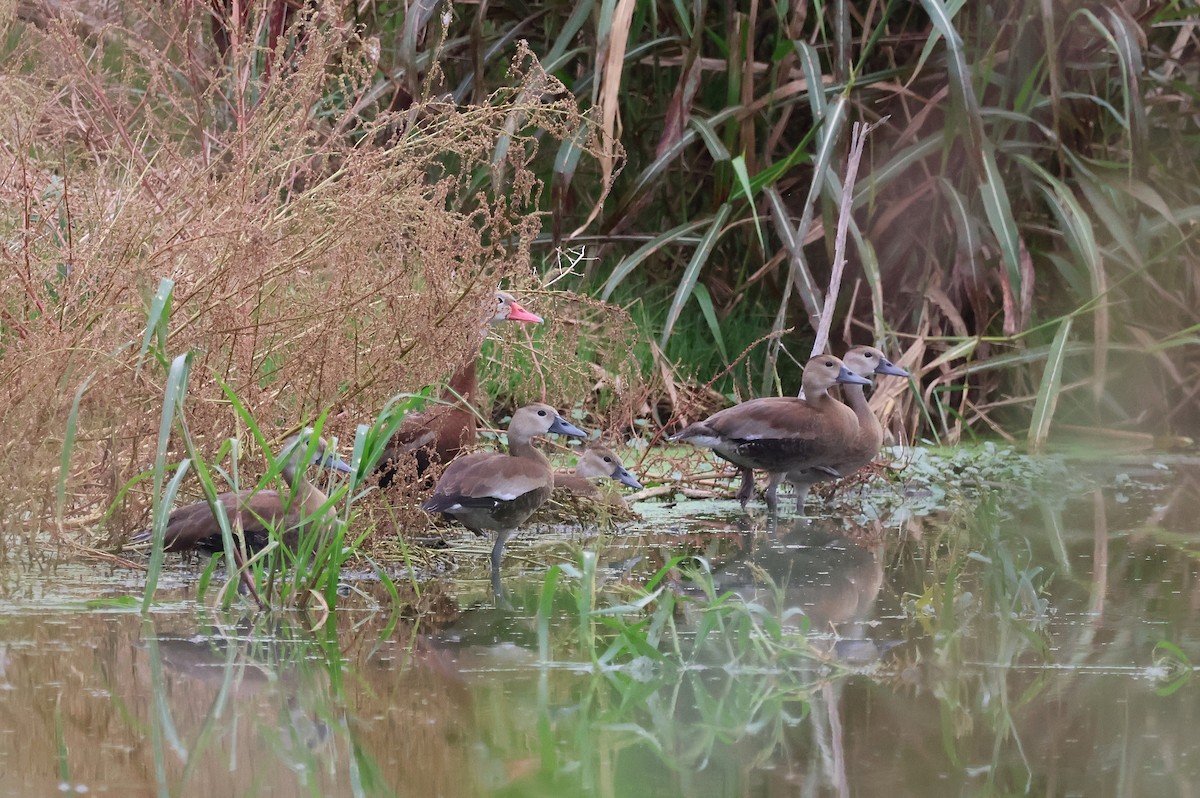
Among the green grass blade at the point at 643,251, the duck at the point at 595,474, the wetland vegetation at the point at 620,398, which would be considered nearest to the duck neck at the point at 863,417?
the wetland vegetation at the point at 620,398

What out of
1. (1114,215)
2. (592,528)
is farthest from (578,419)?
(1114,215)

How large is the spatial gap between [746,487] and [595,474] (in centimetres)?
89

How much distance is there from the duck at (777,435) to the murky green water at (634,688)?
45.8 inches

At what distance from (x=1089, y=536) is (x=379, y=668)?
3.16 m

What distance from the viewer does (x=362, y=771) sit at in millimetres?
3266

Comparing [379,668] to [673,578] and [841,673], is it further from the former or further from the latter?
[673,578]

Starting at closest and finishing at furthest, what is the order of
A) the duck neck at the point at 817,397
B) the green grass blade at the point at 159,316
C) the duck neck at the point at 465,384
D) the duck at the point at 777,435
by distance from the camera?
the green grass blade at the point at 159,316 < the duck neck at the point at 465,384 < the duck at the point at 777,435 < the duck neck at the point at 817,397

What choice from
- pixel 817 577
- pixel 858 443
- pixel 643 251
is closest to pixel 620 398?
pixel 858 443

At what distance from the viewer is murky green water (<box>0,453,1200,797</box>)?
3252 mm

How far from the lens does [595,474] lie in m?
6.52

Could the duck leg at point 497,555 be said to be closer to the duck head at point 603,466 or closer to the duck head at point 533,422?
the duck head at point 533,422

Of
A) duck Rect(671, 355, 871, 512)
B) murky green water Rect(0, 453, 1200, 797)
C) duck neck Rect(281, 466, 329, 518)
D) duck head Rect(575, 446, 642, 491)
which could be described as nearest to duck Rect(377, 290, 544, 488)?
duck head Rect(575, 446, 642, 491)

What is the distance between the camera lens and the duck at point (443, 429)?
6.14 meters

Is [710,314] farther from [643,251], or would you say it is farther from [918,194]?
[918,194]
